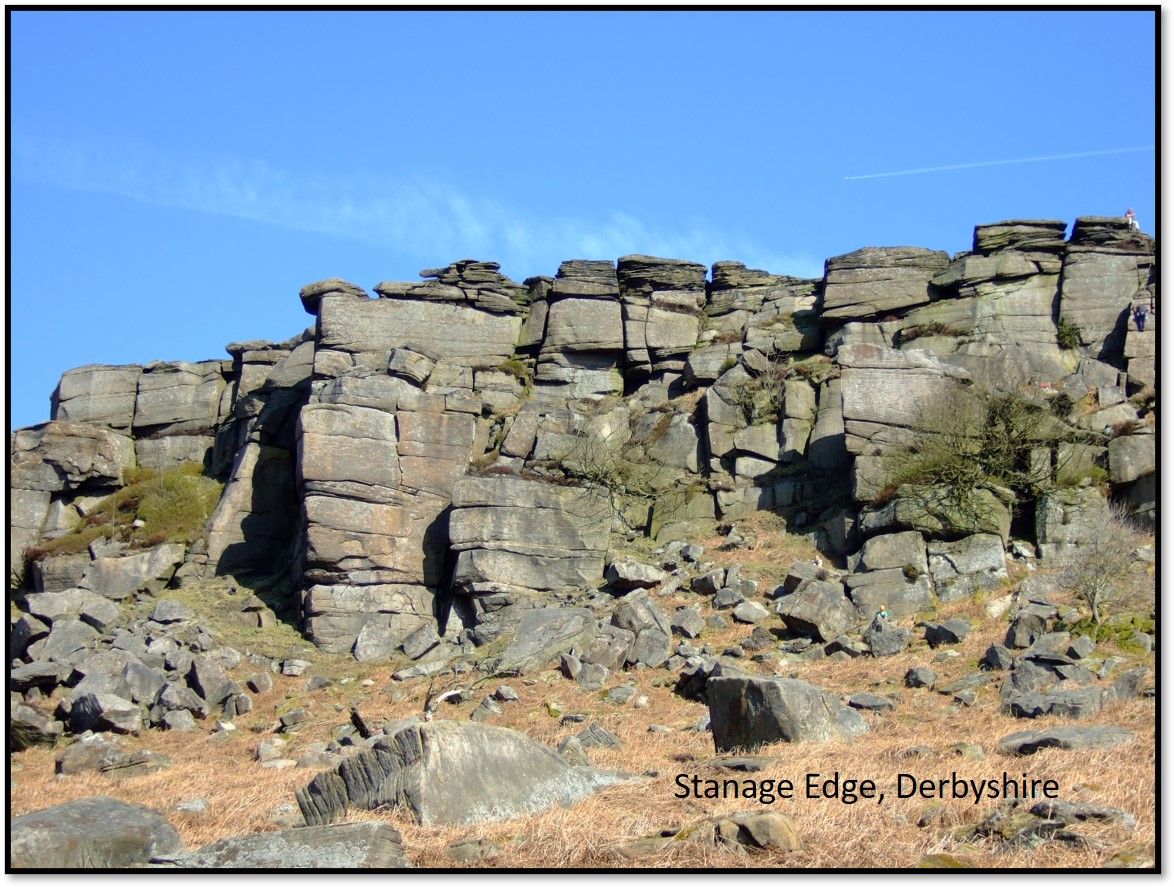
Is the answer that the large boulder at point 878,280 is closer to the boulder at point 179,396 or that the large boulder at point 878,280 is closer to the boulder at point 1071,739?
the boulder at point 179,396

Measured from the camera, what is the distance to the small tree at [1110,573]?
17797 millimetres

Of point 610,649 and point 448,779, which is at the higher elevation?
point 610,649

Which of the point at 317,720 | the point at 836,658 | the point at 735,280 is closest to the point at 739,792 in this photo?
the point at 836,658

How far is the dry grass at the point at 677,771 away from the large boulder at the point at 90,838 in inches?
27.8

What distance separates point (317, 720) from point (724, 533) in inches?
311

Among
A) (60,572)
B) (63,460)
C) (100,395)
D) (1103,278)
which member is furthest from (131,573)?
(1103,278)

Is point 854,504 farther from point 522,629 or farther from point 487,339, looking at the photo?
point 487,339

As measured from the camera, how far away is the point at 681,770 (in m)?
12.4

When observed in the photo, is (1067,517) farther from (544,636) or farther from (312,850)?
(312,850)

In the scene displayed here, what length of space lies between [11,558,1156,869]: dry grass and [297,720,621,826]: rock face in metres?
0.20

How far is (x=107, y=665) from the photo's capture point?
766 inches

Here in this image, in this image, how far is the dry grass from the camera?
9.09m

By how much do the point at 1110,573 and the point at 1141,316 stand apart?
8.41 m

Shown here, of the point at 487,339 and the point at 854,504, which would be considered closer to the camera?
the point at 854,504
